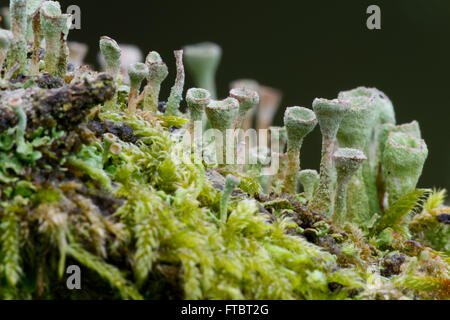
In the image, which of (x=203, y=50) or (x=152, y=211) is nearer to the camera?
(x=152, y=211)

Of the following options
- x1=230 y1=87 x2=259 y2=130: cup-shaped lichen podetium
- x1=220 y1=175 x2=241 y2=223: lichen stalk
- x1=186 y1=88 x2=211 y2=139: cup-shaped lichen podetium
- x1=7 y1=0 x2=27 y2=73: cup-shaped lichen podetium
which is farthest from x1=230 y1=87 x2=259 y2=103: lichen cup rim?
x1=7 y1=0 x2=27 y2=73: cup-shaped lichen podetium

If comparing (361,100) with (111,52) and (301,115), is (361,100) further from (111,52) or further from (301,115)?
(111,52)

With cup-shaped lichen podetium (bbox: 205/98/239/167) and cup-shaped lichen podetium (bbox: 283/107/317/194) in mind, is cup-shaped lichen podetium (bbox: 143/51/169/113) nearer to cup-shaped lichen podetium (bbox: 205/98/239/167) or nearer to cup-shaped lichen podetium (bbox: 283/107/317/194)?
cup-shaped lichen podetium (bbox: 205/98/239/167)

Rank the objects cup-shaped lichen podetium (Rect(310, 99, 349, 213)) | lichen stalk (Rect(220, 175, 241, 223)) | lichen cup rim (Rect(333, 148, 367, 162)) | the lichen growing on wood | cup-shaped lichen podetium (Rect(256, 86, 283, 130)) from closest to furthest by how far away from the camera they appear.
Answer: the lichen growing on wood, lichen stalk (Rect(220, 175, 241, 223)), lichen cup rim (Rect(333, 148, 367, 162)), cup-shaped lichen podetium (Rect(310, 99, 349, 213)), cup-shaped lichen podetium (Rect(256, 86, 283, 130))

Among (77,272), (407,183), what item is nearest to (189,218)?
(77,272)

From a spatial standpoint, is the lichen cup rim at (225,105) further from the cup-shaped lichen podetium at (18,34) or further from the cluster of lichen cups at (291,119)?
the cup-shaped lichen podetium at (18,34)

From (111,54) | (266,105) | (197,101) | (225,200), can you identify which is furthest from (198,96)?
(266,105)
